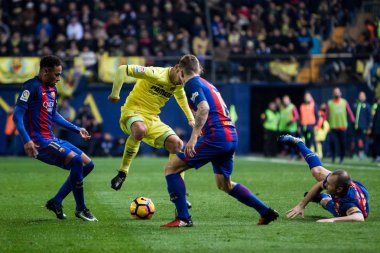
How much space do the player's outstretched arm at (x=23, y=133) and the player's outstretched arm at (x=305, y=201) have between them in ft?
10.7

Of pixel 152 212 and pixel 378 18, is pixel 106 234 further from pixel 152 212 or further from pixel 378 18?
pixel 378 18

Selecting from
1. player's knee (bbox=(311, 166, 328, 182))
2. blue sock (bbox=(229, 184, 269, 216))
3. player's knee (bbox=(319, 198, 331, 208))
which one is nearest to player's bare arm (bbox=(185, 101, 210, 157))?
blue sock (bbox=(229, 184, 269, 216))

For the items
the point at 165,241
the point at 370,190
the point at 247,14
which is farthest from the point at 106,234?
the point at 247,14

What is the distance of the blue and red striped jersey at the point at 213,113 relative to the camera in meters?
10.4

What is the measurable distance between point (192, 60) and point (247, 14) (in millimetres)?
26923

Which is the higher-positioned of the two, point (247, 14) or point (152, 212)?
point (247, 14)

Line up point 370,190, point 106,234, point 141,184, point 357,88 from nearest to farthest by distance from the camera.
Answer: point 106,234 < point 370,190 < point 141,184 < point 357,88

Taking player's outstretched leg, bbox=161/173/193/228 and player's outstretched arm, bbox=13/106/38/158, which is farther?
player's outstretched arm, bbox=13/106/38/158

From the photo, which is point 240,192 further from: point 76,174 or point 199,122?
point 76,174

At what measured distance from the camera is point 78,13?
3484 centimetres

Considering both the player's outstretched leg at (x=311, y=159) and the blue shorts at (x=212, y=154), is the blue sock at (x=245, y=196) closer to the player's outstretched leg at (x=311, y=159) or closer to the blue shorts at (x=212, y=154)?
the blue shorts at (x=212, y=154)

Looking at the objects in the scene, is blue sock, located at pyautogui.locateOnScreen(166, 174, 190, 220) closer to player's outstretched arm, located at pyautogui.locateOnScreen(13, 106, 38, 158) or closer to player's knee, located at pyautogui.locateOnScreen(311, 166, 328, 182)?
player's outstretched arm, located at pyautogui.locateOnScreen(13, 106, 38, 158)

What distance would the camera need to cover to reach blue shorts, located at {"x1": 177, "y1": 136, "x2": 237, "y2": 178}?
10.5 m

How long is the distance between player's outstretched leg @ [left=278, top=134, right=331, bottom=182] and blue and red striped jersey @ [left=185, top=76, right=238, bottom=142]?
157 centimetres
